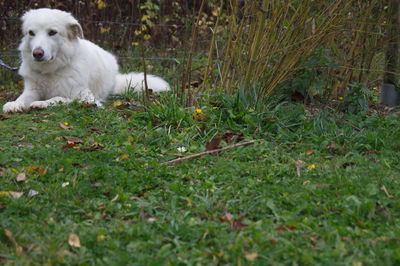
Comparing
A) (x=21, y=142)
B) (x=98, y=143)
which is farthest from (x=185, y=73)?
(x=21, y=142)

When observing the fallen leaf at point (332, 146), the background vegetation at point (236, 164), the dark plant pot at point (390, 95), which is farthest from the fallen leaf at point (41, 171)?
the dark plant pot at point (390, 95)

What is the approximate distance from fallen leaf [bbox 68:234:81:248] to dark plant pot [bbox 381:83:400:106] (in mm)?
3999

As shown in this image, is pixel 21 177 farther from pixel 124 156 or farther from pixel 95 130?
pixel 95 130

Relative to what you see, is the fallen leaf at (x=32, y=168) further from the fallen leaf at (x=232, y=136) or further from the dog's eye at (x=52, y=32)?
the dog's eye at (x=52, y=32)

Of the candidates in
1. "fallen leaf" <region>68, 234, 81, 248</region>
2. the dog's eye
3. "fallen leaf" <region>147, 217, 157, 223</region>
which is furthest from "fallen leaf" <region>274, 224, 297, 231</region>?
Answer: the dog's eye

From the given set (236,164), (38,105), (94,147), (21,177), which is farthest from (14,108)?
(236,164)

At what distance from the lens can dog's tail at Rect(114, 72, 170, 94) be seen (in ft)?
20.5

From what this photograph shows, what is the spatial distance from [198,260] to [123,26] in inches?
282

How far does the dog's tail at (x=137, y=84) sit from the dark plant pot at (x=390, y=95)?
8.42 feet

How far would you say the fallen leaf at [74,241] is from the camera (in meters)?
2.33

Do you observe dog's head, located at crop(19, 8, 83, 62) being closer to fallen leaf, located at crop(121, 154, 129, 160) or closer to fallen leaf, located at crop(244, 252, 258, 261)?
fallen leaf, located at crop(121, 154, 129, 160)

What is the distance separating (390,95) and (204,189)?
10.1 feet

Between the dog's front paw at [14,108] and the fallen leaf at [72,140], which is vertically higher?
the fallen leaf at [72,140]

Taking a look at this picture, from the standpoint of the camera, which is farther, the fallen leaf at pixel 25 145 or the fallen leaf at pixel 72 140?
the fallen leaf at pixel 72 140
